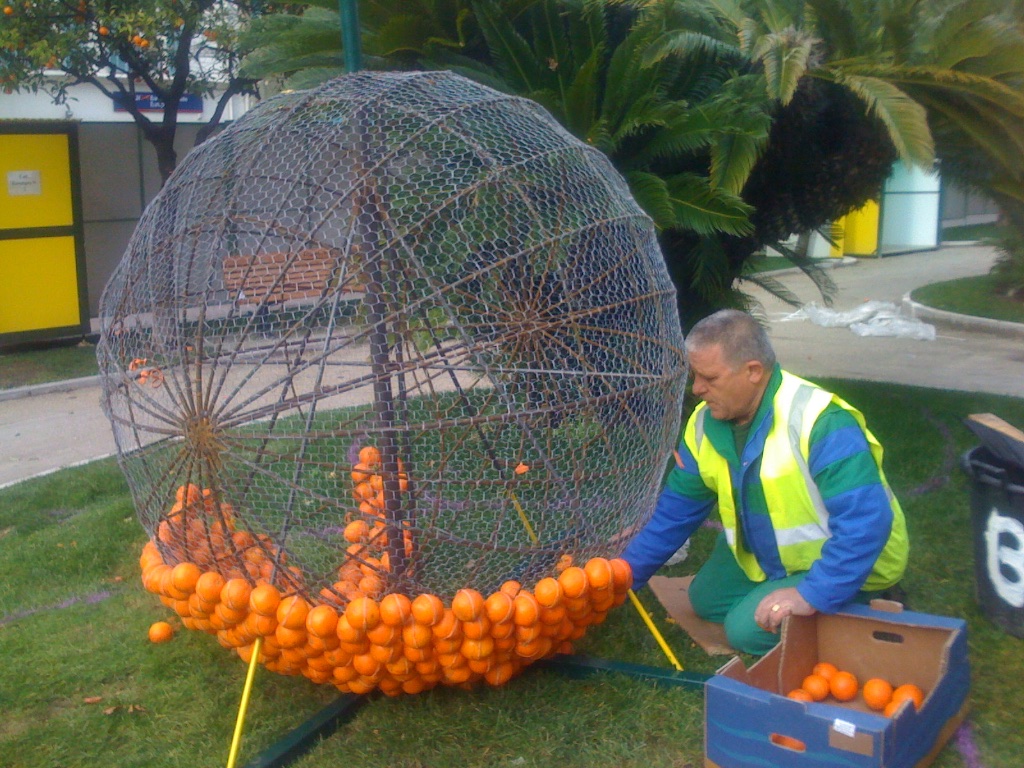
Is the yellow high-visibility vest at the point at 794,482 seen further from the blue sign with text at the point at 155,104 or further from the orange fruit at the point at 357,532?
the blue sign with text at the point at 155,104

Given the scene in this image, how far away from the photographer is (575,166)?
356 cm

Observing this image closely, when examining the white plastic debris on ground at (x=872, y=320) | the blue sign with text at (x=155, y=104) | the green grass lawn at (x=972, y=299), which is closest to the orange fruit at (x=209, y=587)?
the white plastic debris on ground at (x=872, y=320)

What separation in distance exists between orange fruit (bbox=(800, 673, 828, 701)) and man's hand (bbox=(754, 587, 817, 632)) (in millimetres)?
197

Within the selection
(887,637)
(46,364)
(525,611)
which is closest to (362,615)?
(525,611)

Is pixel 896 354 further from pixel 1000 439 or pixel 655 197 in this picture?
pixel 1000 439

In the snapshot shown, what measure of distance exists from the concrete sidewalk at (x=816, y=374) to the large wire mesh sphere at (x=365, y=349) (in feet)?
14.1

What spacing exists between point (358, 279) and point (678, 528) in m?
1.48

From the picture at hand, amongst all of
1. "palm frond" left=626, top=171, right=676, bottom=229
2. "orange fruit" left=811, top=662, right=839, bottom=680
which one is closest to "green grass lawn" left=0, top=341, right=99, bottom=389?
"palm frond" left=626, top=171, right=676, bottom=229

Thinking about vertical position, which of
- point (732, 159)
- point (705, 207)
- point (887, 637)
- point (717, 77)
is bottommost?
point (887, 637)

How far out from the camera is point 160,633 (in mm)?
4055

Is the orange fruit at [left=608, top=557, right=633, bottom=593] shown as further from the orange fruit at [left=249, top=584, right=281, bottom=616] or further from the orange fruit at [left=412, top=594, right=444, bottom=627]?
the orange fruit at [left=249, top=584, right=281, bottom=616]

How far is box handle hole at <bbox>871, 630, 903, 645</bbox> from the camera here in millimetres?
3352

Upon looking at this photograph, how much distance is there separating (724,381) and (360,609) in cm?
137

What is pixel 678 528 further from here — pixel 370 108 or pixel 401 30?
pixel 401 30
